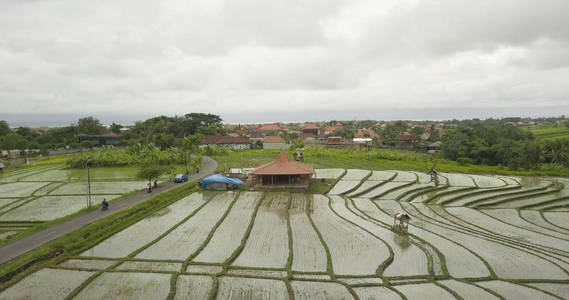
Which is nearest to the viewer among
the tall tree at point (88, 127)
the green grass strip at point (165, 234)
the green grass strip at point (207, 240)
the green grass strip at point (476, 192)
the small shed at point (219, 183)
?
the green grass strip at point (207, 240)

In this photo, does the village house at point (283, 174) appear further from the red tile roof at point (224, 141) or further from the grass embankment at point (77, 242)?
the red tile roof at point (224, 141)

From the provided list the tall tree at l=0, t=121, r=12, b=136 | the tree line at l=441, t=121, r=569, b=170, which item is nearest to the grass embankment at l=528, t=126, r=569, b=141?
the tree line at l=441, t=121, r=569, b=170

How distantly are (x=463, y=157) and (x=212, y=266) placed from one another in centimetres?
4614

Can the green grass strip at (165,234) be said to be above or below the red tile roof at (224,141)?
below

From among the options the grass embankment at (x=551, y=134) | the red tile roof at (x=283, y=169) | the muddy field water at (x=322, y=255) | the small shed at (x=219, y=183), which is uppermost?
the grass embankment at (x=551, y=134)

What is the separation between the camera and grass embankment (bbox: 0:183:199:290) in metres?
10.2

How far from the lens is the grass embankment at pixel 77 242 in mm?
10212

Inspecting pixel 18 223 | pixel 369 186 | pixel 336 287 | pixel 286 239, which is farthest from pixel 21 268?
pixel 369 186

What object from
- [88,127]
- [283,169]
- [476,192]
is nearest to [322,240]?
[283,169]

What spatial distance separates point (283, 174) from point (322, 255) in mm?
11861

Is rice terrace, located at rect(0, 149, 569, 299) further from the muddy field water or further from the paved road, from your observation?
the paved road

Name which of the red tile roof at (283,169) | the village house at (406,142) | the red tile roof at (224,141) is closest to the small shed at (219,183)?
the red tile roof at (283,169)

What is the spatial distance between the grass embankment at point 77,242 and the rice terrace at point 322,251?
0.39 meters

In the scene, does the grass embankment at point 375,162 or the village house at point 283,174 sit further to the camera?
the grass embankment at point 375,162
